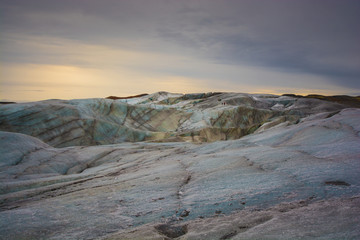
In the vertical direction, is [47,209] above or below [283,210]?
below

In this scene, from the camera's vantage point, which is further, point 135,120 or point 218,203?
point 135,120

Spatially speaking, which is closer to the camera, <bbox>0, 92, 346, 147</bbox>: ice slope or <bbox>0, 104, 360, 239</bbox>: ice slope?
<bbox>0, 104, 360, 239</bbox>: ice slope

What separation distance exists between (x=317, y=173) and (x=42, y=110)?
28.9m

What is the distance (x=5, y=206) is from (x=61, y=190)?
1426mm

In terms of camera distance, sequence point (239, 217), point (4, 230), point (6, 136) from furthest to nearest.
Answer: point (6, 136)
point (4, 230)
point (239, 217)

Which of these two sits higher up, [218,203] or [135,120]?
[218,203]

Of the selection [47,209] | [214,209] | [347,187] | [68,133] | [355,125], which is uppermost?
[355,125]

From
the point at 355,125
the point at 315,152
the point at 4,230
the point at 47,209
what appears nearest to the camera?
the point at 4,230

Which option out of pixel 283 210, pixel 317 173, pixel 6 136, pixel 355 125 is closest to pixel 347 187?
pixel 317 173

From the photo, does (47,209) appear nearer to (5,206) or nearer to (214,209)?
(5,206)

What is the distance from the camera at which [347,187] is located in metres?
4.04

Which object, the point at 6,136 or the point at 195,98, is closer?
the point at 6,136

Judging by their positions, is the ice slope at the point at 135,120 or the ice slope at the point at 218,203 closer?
the ice slope at the point at 218,203

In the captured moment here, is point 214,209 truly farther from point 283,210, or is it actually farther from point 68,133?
point 68,133
